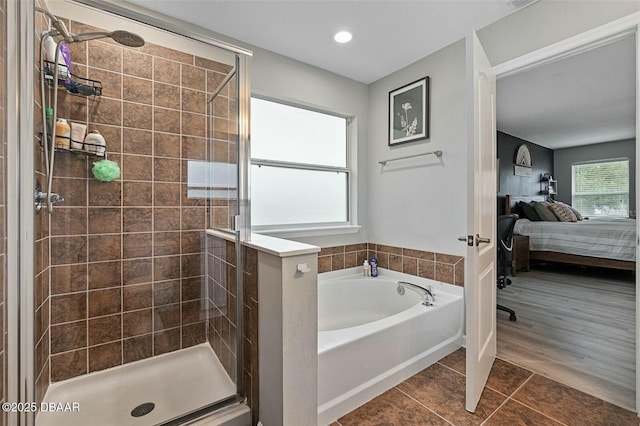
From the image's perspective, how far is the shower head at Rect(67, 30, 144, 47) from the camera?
154 centimetres

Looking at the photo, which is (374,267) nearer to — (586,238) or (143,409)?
(143,409)

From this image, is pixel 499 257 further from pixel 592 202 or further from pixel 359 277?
pixel 592 202

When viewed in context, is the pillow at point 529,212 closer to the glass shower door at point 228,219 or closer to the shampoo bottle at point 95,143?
the glass shower door at point 228,219

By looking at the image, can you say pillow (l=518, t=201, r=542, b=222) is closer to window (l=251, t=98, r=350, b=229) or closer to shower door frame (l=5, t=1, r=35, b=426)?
window (l=251, t=98, r=350, b=229)

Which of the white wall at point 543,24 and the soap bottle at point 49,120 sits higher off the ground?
the white wall at point 543,24

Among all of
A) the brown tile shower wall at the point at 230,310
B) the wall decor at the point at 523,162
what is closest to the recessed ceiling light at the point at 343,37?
the brown tile shower wall at the point at 230,310

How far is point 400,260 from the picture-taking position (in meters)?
2.69

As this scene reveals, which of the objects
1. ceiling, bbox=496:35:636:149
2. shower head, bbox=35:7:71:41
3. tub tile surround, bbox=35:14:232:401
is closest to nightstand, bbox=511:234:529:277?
ceiling, bbox=496:35:636:149

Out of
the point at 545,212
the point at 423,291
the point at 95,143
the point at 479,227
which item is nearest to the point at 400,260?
the point at 423,291

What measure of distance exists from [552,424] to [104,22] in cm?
301

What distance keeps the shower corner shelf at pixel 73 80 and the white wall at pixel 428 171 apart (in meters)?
2.28

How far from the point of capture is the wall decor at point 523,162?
5469 mm

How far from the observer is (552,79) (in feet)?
9.87

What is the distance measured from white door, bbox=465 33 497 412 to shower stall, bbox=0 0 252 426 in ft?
3.95
